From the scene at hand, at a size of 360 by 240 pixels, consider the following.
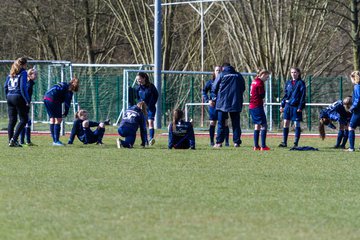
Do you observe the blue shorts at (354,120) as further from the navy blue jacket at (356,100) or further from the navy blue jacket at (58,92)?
the navy blue jacket at (58,92)

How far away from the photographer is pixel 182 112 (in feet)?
67.9

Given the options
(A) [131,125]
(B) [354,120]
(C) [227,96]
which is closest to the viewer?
(B) [354,120]

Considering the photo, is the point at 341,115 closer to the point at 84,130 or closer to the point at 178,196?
the point at 84,130

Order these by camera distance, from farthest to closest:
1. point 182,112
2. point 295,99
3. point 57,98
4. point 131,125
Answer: point 57,98
point 295,99
point 131,125
point 182,112

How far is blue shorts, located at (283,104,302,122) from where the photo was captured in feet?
71.9

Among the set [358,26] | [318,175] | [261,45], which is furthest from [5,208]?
[261,45]

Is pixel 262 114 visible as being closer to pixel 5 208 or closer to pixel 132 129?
pixel 132 129

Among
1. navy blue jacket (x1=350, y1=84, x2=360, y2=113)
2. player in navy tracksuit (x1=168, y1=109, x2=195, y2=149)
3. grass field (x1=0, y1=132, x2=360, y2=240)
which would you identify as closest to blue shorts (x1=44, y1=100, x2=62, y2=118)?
player in navy tracksuit (x1=168, y1=109, x2=195, y2=149)

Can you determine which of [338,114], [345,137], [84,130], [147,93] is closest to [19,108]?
[84,130]

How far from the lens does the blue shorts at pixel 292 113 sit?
21.9m

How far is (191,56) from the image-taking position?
4741 centimetres

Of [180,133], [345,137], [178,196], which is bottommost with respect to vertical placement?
[178,196]

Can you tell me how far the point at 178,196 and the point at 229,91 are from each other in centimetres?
993

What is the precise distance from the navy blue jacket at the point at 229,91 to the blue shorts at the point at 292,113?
1.28 meters
